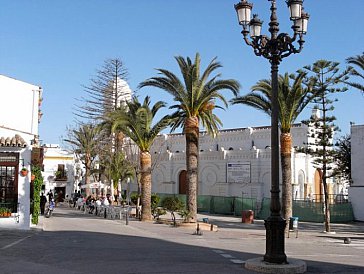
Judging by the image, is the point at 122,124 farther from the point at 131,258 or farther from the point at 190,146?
the point at 131,258

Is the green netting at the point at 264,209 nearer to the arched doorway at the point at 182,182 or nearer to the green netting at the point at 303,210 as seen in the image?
the green netting at the point at 303,210

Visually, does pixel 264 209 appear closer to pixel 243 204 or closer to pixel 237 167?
pixel 243 204

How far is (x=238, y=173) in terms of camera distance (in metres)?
45.1

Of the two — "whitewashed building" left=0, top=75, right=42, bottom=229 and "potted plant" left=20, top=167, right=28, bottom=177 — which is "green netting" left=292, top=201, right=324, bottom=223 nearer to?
"whitewashed building" left=0, top=75, right=42, bottom=229

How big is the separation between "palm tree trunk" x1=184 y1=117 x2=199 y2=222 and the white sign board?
1817 cm

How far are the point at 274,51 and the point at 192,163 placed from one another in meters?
15.2

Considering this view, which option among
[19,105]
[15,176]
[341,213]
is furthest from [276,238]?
[341,213]

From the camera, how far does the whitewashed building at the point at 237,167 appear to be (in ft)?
141

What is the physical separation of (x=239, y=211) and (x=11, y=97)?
21627 millimetres

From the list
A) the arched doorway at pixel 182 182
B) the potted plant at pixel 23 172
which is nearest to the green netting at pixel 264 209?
the arched doorway at pixel 182 182

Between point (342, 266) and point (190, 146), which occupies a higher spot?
point (190, 146)

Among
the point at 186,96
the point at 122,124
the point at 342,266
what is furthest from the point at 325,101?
the point at 342,266

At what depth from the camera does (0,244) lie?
1546 centimetres

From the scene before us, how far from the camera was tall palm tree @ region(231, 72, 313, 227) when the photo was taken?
2512 cm
